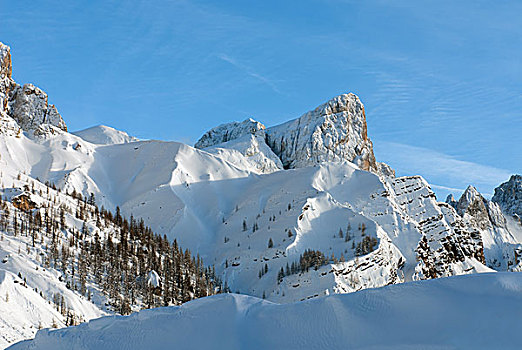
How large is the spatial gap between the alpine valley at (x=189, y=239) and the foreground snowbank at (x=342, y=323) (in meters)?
0.06

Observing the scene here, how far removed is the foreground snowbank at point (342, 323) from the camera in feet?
43.6

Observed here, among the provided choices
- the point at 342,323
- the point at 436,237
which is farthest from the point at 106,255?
the point at 436,237

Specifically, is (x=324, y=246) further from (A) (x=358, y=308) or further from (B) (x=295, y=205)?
(A) (x=358, y=308)

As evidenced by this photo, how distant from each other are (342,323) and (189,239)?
480ft

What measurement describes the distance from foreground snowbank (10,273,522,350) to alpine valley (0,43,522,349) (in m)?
0.06

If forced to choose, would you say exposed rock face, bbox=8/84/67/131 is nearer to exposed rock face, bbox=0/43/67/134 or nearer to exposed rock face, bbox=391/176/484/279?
exposed rock face, bbox=0/43/67/134

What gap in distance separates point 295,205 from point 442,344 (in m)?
139

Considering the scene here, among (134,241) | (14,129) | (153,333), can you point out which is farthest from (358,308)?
(14,129)

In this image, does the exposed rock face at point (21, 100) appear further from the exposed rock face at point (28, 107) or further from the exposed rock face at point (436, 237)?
the exposed rock face at point (436, 237)

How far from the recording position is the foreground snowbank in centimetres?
1328

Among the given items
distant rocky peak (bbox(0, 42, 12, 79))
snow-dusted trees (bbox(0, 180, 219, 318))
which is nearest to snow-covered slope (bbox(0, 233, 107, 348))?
snow-dusted trees (bbox(0, 180, 219, 318))

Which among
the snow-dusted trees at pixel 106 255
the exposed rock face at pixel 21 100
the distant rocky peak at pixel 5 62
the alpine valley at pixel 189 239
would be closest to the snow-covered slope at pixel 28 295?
the alpine valley at pixel 189 239

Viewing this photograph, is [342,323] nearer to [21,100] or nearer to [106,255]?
[106,255]

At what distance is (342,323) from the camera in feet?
47.4
